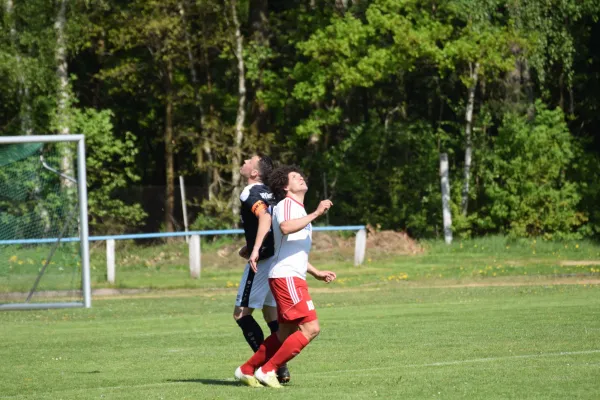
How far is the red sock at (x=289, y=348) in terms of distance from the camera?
30.0 ft

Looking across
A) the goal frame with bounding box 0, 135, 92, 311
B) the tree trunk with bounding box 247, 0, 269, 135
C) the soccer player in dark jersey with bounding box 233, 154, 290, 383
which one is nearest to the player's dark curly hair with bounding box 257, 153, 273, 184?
the soccer player in dark jersey with bounding box 233, 154, 290, 383

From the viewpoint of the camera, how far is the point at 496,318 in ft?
50.8

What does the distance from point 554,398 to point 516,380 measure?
105 centimetres

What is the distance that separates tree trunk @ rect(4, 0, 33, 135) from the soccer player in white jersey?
24.8 m

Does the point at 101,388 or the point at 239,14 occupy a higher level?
the point at 239,14

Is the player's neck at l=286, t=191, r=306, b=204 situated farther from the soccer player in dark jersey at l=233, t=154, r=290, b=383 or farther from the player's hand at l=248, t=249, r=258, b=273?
the player's hand at l=248, t=249, r=258, b=273

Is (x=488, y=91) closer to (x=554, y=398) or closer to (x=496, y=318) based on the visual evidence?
(x=496, y=318)

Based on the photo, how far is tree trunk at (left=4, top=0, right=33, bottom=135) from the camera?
3275 centimetres

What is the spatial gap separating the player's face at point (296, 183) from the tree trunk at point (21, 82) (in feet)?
81.1

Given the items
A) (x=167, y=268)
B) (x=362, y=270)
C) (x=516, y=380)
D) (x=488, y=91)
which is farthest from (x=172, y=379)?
(x=488, y=91)

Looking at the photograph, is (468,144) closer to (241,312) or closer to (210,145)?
(210,145)

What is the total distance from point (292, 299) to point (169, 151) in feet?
99.7

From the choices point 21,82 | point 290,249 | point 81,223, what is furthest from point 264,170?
point 21,82

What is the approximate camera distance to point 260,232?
952 centimetres
